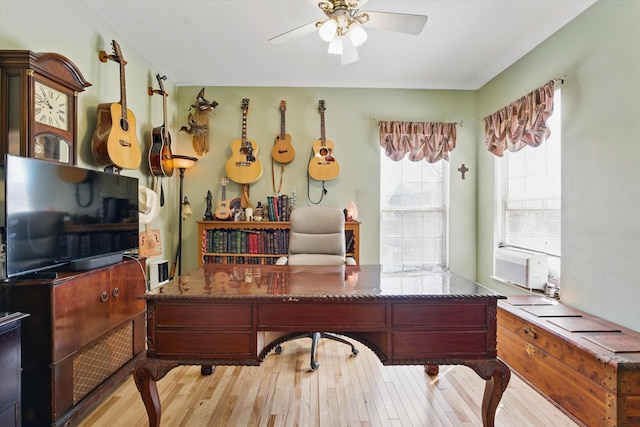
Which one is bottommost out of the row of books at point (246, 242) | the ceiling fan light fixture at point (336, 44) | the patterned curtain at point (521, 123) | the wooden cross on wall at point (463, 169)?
the row of books at point (246, 242)

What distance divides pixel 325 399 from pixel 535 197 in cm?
258

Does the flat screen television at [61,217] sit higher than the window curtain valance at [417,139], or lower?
lower

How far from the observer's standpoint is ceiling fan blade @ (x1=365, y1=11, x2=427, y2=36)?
1918 millimetres

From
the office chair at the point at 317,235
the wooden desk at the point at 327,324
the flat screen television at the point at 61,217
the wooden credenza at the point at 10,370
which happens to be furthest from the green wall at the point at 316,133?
the wooden credenza at the point at 10,370

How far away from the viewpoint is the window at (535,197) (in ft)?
9.31

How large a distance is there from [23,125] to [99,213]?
61 centimetres

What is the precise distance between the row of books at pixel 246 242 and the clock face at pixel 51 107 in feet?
5.98

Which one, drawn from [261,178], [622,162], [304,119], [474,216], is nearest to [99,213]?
[261,178]

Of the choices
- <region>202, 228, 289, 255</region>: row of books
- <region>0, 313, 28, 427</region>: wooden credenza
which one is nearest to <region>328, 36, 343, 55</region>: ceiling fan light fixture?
<region>202, 228, 289, 255</region>: row of books

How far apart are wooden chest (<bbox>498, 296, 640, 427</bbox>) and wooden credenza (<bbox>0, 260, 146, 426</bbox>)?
2397mm

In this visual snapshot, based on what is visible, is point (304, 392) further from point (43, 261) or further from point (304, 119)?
point (304, 119)

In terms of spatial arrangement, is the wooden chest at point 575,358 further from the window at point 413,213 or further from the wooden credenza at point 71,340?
the wooden credenza at point 71,340

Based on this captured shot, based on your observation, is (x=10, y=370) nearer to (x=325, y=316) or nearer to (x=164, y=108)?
(x=325, y=316)

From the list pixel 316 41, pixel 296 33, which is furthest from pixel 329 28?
pixel 316 41
